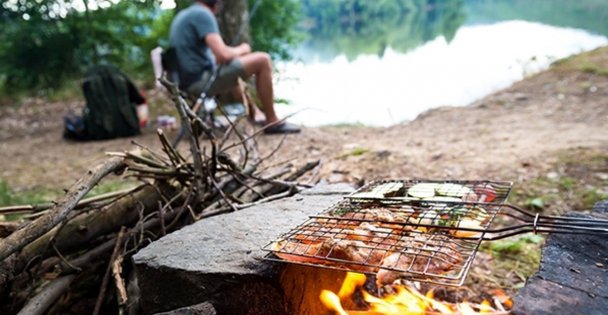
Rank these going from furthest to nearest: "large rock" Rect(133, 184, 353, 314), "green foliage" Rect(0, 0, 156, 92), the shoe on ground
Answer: "green foliage" Rect(0, 0, 156, 92), the shoe on ground, "large rock" Rect(133, 184, 353, 314)

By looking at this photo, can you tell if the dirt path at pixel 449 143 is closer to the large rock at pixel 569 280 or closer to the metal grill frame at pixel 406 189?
the metal grill frame at pixel 406 189

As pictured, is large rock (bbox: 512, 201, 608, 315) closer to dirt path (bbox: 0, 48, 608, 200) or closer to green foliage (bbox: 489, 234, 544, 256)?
green foliage (bbox: 489, 234, 544, 256)

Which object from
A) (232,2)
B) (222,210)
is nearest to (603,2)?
(232,2)

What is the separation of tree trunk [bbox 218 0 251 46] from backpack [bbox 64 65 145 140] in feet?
4.96

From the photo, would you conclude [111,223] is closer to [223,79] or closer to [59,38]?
[223,79]

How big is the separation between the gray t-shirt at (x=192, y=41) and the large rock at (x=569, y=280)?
444 cm

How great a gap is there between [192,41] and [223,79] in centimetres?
58

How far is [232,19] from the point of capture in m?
6.42

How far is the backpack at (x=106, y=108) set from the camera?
5711mm

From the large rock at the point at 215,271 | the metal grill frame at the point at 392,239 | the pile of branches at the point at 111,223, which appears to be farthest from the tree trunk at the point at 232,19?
the metal grill frame at the point at 392,239

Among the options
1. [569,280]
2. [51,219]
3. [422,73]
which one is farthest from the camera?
[422,73]

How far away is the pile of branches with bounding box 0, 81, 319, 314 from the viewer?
1.71 metres

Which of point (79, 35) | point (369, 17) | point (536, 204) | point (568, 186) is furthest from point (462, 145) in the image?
point (369, 17)

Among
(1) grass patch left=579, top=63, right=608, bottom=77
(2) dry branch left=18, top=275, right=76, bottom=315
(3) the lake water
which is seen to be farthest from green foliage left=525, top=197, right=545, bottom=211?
(1) grass patch left=579, top=63, right=608, bottom=77
